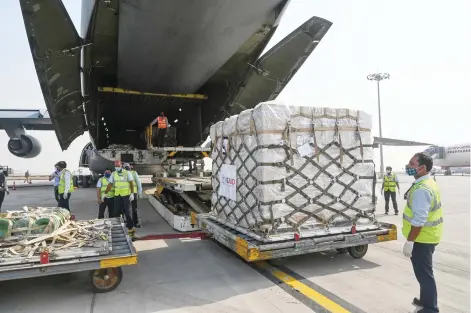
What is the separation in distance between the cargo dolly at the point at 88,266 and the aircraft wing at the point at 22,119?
21263 mm

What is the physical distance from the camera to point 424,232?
324 cm

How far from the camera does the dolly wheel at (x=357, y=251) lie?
5215 millimetres

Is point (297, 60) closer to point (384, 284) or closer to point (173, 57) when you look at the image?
point (173, 57)

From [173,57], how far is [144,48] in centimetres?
75

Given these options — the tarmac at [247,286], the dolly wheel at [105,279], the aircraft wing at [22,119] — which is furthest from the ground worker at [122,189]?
the aircraft wing at [22,119]

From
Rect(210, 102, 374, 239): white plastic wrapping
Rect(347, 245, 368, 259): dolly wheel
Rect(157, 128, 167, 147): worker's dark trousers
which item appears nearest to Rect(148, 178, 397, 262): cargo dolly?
Rect(347, 245, 368, 259): dolly wheel

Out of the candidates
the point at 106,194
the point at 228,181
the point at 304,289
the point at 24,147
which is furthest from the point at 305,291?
the point at 24,147

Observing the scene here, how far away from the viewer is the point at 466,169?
3600cm

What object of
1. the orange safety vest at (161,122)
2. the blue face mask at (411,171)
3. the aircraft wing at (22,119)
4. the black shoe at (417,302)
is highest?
the aircraft wing at (22,119)

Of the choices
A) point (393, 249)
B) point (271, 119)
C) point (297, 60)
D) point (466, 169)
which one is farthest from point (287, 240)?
point (466, 169)

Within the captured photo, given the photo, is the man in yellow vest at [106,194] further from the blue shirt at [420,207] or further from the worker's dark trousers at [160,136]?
the blue shirt at [420,207]

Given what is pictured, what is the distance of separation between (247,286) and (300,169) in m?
1.69

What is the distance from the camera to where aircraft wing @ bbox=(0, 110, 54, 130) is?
21.5m

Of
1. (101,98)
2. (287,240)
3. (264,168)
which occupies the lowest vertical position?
(287,240)
